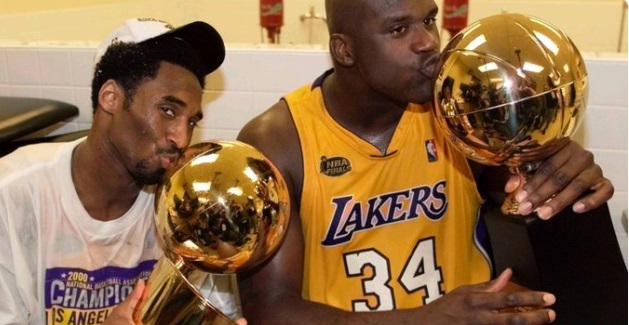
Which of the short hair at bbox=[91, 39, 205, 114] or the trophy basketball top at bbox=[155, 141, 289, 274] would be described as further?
the short hair at bbox=[91, 39, 205, 114]

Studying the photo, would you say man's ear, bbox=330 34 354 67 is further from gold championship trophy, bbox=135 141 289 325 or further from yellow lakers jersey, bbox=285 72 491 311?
gold championship trophy, bbox=135 141 289 325

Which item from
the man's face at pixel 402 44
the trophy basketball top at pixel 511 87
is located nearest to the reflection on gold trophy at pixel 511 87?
the trophy basketball top at pixel 511 87

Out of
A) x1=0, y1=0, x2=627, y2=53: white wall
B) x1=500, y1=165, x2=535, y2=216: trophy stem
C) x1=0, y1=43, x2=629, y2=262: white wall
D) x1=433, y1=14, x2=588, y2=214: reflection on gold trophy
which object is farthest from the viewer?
x1=0, y1=0, x2=627, y2=53: white wall

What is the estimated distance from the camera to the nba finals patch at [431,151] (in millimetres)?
1289

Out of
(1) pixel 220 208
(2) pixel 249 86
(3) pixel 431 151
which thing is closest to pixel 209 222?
(1) pixel 220 208

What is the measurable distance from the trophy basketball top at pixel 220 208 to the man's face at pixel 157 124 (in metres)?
0.15

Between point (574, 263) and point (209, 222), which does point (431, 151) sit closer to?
point (574, 263)

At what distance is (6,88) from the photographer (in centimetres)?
178

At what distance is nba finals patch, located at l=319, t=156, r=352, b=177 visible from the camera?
1233mm

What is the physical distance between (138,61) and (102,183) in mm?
205

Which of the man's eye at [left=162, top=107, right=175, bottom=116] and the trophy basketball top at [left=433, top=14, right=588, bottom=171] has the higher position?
the trophy basketball top at [left=433, top=14, right=588, bottom=171]

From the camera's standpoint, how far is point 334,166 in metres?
1.24

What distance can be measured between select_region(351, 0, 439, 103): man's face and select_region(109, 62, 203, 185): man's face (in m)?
0.29

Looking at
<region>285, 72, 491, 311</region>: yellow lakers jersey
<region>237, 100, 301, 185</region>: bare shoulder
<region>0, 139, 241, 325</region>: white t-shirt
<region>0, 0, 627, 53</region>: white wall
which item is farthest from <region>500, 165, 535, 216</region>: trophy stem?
<region>0, 0, 627, 53</region>: white wall
